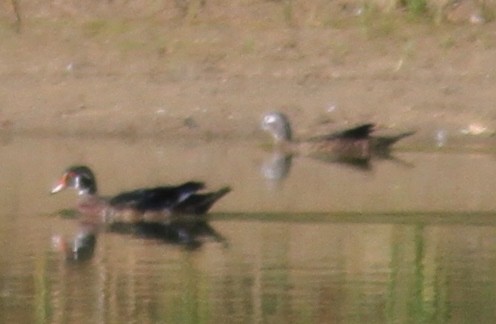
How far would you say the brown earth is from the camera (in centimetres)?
1744

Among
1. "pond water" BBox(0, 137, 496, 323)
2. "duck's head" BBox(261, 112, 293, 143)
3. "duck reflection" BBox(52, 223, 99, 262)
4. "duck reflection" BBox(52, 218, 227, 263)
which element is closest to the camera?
"pond water" BBox(0, 137, 496, 323)

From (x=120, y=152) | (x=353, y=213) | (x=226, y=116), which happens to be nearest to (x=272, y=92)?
(x=226, y=116)

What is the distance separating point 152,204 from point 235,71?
5471mm

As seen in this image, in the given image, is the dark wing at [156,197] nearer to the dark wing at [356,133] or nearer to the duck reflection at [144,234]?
the duck reflection at [144,234]

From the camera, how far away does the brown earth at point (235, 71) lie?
1744 centimetres

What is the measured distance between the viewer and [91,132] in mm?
17219

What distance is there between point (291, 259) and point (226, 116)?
635 cm

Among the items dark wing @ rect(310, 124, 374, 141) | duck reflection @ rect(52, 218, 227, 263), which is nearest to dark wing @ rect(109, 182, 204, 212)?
duck reflection @ rect(52, 218, 227, 263)

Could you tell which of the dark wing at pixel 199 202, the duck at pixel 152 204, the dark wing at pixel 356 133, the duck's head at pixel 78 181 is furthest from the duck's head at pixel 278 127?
the dark wing at pixel 199 202

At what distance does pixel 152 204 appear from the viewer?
12.8 metres

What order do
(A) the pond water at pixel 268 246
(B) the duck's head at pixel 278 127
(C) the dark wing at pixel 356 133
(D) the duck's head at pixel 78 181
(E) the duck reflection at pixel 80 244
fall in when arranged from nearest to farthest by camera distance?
(A) the pond water at pixel 268 246, (E) the duck reflection at pixel 80 244, (D) the duck's head at pixel 78 181, (C) the dark wing at pixel 356 133, (B) the duck's head at pixel 278 127

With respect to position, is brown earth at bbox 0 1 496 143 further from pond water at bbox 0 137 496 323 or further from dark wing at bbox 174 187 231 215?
dark wing at bbox 174 187 231 215

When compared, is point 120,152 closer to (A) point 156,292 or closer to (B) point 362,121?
(B) point 362,121

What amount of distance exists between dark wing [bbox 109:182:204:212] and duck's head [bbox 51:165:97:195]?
1.33 ft
